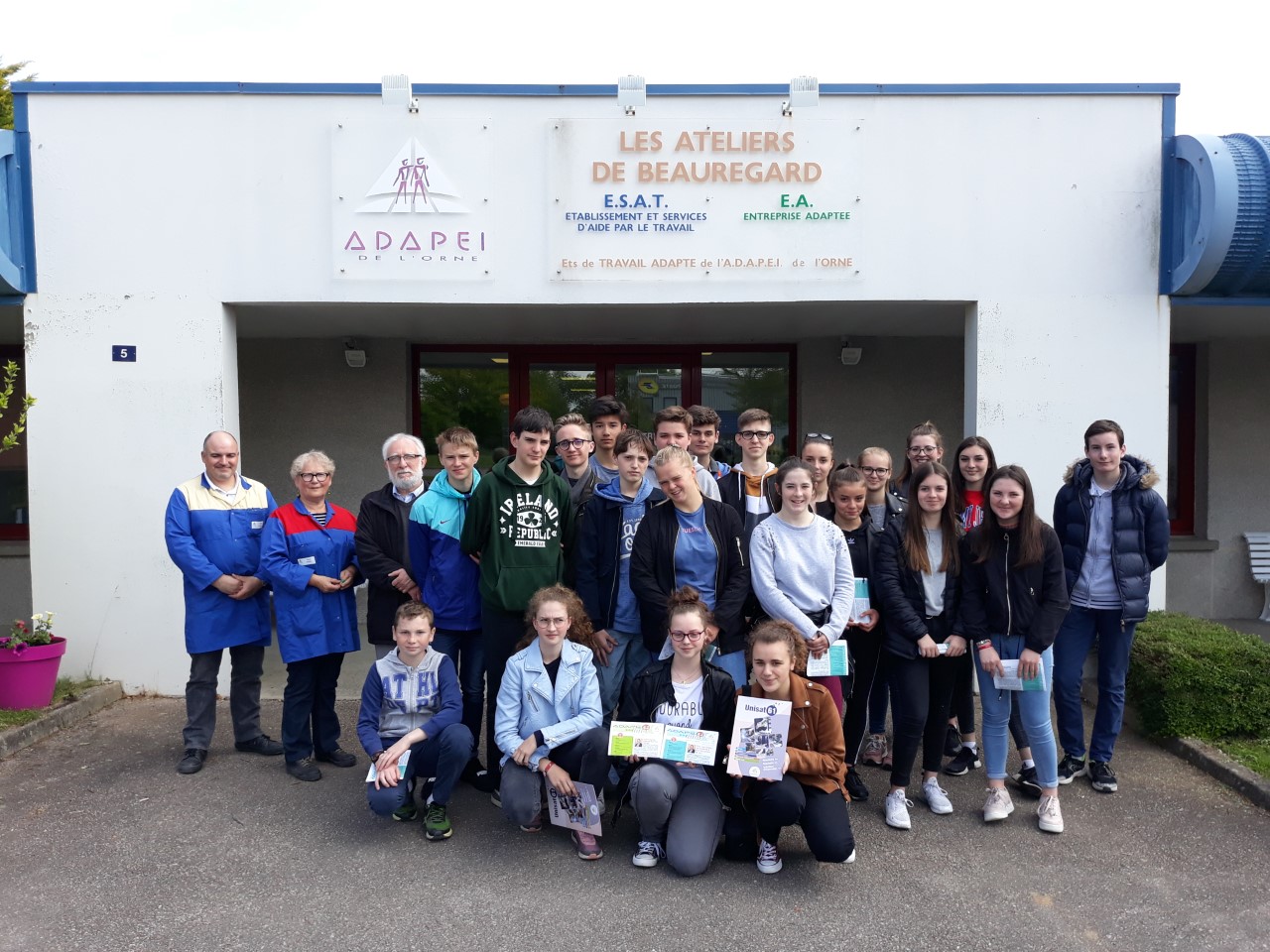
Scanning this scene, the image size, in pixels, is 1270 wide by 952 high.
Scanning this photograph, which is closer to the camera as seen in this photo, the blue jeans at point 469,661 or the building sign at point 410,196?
the blue jeans at point 469,661

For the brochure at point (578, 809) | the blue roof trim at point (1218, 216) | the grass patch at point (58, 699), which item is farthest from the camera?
the blue roof trim at point (1218, 216)

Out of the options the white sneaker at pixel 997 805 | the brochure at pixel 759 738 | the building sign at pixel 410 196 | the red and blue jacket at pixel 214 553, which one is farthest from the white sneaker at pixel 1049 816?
the building sign at pixel 410 196

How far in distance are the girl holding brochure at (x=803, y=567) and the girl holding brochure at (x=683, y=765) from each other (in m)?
0.39

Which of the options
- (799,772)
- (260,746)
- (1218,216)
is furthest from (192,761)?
(1218,216)

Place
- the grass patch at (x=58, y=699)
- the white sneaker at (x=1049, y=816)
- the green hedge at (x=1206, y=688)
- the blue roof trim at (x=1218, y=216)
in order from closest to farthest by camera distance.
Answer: the white sneaker at (x=1049, y=816)
the green hedge at (x=1206, y=688)
the grass patch at (x=58, y=699)
the blue roof trim at (x=1218, y=216)

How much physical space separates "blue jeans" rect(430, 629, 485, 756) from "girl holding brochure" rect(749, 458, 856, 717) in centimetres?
144

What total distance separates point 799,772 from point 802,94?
14.9ft

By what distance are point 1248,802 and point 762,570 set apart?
2664 millimetres

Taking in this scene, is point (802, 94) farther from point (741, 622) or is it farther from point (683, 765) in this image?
point (683, 765)

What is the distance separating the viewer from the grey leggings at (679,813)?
3596mm

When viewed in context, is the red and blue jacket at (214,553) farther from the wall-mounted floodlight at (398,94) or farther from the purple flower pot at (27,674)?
the wall-mounted floodlight at (398,94)

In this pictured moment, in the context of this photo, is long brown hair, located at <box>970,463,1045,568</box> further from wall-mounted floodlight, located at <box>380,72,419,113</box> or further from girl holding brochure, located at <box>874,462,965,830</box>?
wall-mounted floodlight, located at <box>380,72,419,113</box>

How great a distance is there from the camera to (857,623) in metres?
4.25

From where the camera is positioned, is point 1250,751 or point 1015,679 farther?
point 1250,751
